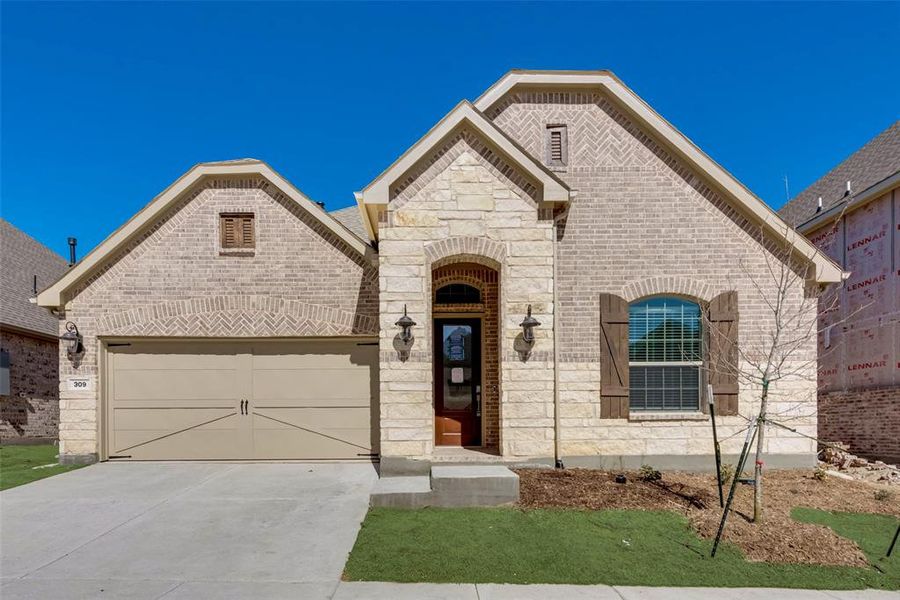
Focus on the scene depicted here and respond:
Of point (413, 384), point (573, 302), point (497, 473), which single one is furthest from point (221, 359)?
point (573, 302)

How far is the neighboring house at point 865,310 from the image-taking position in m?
10.5

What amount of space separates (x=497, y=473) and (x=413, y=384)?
6.02 ft

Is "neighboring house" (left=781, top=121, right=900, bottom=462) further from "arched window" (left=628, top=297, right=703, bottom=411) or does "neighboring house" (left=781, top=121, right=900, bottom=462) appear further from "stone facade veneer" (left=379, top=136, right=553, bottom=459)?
"stone facade veneer" (left=379, top=136, right=553, bottom=459)

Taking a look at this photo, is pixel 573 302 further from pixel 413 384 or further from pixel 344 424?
pixel 344 424

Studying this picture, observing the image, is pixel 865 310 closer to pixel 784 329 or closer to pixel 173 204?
pixel 784 329

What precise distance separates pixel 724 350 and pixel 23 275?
18.3 m

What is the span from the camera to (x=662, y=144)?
29.3 feet

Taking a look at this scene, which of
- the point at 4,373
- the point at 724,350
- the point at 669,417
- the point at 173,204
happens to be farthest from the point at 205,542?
the point at 4,373

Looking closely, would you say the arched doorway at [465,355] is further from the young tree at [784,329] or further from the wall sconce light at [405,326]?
the young tree at [784,329]

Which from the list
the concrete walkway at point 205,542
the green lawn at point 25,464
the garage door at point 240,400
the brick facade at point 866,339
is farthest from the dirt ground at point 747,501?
the green lawn at point 25,464

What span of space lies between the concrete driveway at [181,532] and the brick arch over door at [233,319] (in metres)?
2.42

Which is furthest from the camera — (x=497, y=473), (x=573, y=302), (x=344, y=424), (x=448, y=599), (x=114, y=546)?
(x=344, y=424)

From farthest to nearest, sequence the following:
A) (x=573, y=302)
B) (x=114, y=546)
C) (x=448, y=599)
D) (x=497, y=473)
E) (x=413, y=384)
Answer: (x=573, y=302) < (x=413, y=384) < (x=497, y=473) < (x=114, y=546) < (x=448, y=599)

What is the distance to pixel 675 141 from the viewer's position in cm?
877
